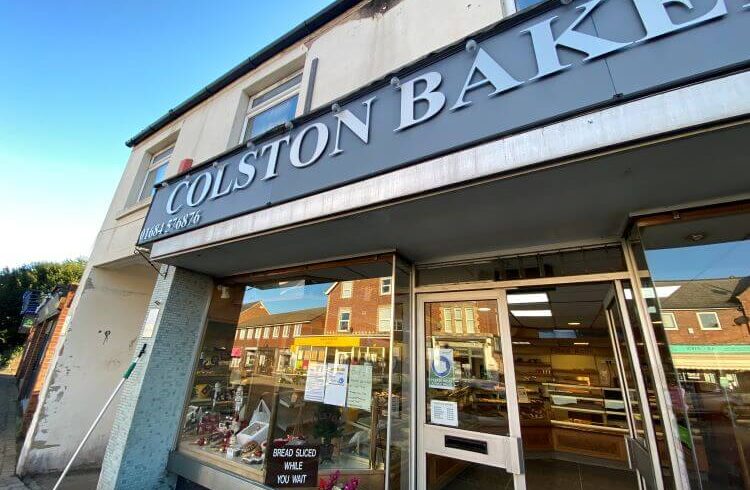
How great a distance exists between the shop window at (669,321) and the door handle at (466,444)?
5.48 feet

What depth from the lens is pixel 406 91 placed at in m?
2.63

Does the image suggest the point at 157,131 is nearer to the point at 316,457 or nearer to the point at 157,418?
the point at 157,418

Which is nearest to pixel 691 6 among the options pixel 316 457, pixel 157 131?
pixel 316 457

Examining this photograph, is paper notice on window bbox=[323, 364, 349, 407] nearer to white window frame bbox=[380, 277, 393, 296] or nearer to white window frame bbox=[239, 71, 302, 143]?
white window frame bbox=[380, 277, 393, 296]

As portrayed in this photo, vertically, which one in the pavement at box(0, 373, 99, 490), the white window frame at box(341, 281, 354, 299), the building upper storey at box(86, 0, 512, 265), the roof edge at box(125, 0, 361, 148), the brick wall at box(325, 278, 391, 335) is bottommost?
the pavement at box(0, 373, 99, 490)

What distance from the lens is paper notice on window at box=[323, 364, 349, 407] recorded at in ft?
11.7

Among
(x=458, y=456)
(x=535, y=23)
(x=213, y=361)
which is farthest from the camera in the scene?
(x=213, y=361)

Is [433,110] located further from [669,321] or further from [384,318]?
[669,321]

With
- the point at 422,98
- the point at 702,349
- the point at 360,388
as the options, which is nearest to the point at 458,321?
the point at 360,388

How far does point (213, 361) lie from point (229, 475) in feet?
5.18

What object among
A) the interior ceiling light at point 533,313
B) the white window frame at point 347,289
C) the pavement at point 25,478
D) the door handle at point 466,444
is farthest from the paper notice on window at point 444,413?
the pavement at point 25,478

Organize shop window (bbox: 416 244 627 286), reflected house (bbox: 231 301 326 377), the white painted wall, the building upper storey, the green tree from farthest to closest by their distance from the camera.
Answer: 1. the green tree
2. reflected house (bbox: 231 301 326 377)
3. the white painted wall
4. the building upper storey
5. shop window (bbox: 416 244 627 286)

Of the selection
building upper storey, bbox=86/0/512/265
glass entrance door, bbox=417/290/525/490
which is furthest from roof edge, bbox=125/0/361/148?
glass entrance door, bbox=417/290/525/490

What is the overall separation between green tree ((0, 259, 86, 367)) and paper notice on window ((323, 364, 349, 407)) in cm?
2798
